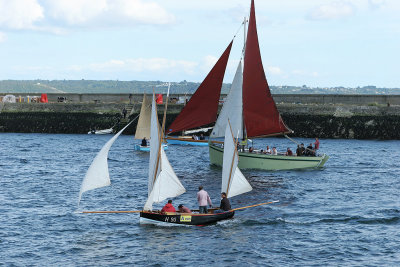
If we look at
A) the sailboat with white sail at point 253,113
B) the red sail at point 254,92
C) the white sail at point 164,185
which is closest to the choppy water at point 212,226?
the sailboat with white sail at point 253,113

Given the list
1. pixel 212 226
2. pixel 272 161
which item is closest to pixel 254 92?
pixel 272 161

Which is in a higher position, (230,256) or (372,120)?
(372,120)

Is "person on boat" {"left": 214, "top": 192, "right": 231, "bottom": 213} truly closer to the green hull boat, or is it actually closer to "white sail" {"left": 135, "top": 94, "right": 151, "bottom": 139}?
the green hull boat

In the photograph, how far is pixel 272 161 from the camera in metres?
62.1

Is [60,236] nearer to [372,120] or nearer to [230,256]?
[230,256]

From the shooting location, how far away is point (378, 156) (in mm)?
78312

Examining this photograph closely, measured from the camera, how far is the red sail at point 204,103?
204ft

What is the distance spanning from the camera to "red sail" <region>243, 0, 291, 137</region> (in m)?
62.5

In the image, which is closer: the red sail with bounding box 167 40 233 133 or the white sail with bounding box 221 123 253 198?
the white sail with bounding box 221 123 253 198

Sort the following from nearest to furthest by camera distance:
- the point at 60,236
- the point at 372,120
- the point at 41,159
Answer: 1. the point at 60,236
2. the point at 41,159
3. the point at 372,120

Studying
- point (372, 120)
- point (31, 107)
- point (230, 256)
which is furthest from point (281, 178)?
point (31, 107)

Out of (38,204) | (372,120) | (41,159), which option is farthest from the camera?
(372,120)

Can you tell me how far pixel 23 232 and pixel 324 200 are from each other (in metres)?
22.1

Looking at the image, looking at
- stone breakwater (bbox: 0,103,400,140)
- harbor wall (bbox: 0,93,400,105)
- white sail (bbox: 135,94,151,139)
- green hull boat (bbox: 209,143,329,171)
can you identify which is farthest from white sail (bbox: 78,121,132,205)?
harbor wall (bbox: 0,93,400,105)
